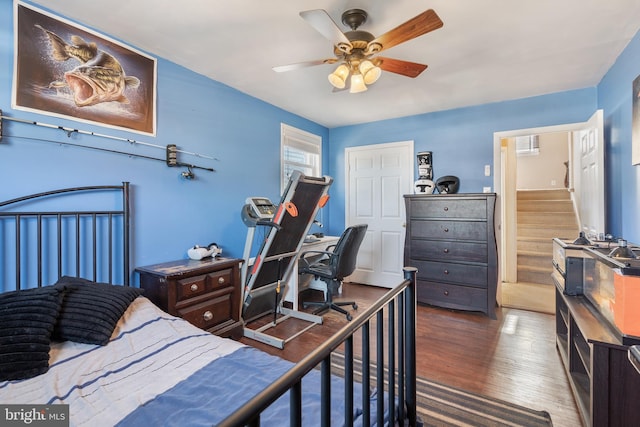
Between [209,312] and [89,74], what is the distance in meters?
1.92

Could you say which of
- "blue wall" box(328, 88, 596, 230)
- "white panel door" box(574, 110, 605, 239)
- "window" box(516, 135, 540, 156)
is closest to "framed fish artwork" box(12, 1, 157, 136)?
"blue wall" box(328, 88, 596, 230)

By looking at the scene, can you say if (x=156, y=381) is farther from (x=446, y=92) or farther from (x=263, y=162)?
(x=446, y=92)

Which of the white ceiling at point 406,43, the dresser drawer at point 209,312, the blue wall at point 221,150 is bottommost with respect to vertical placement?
the dresser drawer at point 209,312

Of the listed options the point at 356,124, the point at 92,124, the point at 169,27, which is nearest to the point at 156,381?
the point at 92,124

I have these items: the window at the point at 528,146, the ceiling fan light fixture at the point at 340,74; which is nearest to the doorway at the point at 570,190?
the window at the point at 528,146

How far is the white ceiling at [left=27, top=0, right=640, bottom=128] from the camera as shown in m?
1.89

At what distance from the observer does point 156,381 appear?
1216 millimetres

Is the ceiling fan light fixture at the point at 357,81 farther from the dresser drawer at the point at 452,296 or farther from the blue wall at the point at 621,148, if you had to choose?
the dresser drawer at the point at 452,296

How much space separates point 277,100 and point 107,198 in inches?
84.1

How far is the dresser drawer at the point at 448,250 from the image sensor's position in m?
3.30

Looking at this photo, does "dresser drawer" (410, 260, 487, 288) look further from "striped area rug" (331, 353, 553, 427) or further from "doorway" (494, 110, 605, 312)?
"striped area rug" (331, 353, 553, 427)

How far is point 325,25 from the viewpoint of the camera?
1.58 m

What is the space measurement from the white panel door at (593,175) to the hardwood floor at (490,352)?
1.07m

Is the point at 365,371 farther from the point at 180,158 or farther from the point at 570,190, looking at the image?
the point at 570,190
